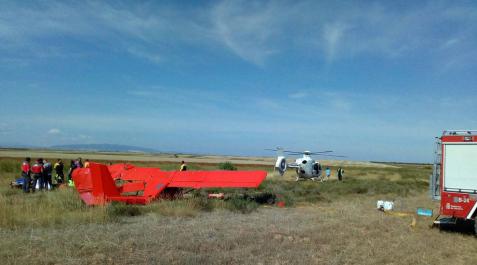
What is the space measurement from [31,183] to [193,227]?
12.7 m

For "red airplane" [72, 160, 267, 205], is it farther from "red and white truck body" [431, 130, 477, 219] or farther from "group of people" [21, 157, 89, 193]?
"red and white truck body" [431, 130, 477, 219]

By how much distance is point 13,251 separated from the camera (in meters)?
6.91

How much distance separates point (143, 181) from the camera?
613 inches

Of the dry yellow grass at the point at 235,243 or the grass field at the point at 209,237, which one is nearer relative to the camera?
the dry yellow grass at the point at 235,243

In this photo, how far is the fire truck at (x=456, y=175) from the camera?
34.7 feet

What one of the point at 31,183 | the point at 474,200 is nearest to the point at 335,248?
the point at 474,200

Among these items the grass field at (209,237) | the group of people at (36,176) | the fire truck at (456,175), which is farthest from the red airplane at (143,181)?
the fire truck at (456,175)

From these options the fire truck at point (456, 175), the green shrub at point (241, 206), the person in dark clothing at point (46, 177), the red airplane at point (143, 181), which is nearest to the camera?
the fire truck at point (456, 175)

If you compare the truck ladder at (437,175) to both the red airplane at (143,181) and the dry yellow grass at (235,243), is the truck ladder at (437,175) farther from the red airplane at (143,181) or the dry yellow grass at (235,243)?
the red airplane at (143,181)

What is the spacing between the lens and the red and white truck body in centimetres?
1056

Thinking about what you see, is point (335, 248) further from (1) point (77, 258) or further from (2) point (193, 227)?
(1) point (77, 258)

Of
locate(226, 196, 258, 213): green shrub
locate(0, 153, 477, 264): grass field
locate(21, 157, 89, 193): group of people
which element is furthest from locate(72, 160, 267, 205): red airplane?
locate(21, 157, 89, 193): group of people

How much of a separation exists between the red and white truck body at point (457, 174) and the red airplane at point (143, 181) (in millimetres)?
5448

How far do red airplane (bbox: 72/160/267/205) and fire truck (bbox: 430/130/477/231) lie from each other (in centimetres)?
539
